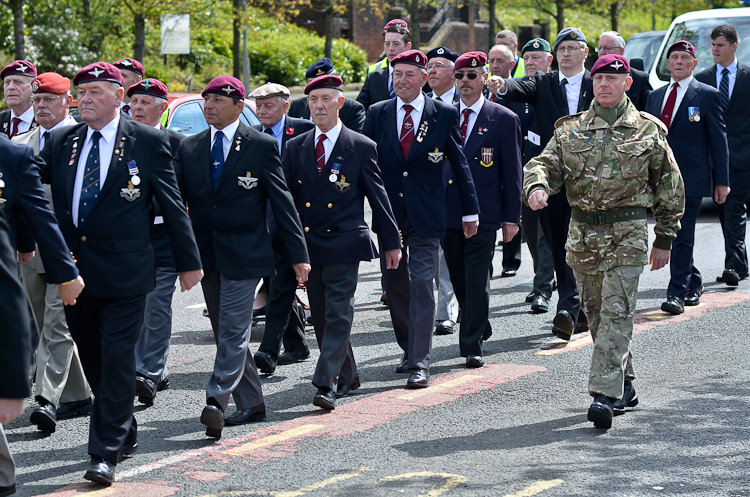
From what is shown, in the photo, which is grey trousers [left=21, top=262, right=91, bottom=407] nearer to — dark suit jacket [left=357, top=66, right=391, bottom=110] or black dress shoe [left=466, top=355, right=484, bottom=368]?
black dress shoe [left=466, top=355, right=484, bottom=368]

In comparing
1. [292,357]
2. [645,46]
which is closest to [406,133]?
[292,357]

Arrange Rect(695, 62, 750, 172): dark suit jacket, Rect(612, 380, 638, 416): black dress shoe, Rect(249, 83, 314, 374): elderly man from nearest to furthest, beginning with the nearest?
Rect(612, 380, 638, 416): black dress shoe → Rect(249, 83, 314, 374): elderly man → Rect(695, 62, 750, 172): dark suit jacket

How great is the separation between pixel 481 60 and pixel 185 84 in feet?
69.7

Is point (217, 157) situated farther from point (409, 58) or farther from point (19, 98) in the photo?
point (19, 98)

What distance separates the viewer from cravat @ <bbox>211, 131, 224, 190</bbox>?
274 inches

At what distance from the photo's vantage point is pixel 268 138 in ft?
22.8

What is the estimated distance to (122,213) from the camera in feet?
20.1

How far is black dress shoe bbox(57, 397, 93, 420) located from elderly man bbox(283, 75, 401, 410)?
1.43 metres

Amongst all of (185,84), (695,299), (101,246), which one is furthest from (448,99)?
(185,84)

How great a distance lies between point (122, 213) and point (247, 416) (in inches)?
60.1

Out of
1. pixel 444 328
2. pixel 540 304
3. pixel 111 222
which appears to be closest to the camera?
pixel 111 222

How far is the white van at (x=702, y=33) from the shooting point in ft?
57.5

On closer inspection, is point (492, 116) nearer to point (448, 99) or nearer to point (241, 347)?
point (448, 99)

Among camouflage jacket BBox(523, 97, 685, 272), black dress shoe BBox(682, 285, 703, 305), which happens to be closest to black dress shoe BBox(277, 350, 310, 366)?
camouflage jacket BBox(523, 97, 685, 272)
